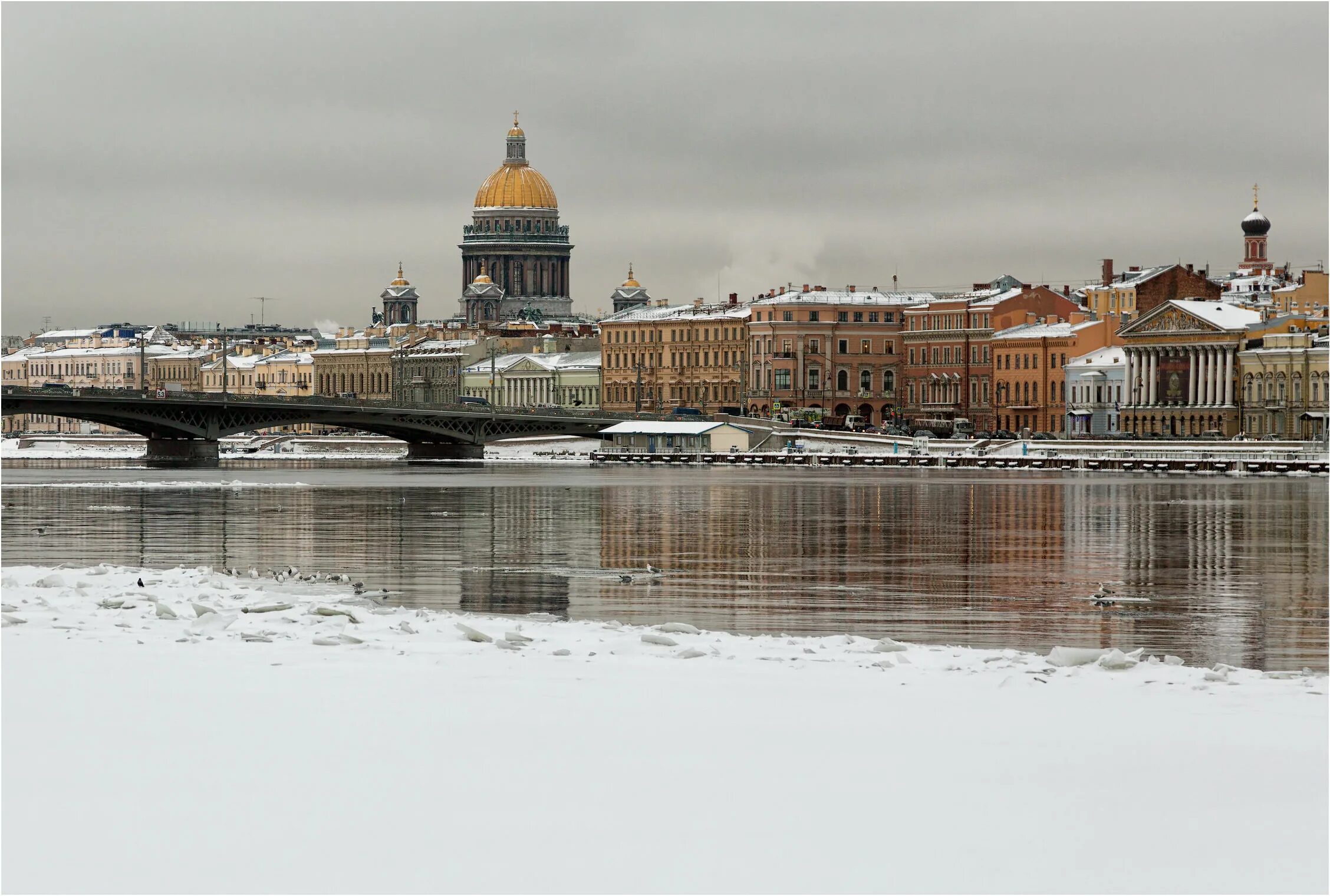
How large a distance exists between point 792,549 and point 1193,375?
73.6 meters

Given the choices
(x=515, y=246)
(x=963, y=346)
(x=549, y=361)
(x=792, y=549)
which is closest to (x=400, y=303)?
(x=515, y=246)

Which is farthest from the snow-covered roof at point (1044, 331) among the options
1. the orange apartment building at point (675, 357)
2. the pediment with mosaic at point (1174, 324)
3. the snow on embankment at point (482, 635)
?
the snow on embankment at point (482, 635)

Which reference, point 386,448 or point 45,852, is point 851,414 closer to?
point 386,448

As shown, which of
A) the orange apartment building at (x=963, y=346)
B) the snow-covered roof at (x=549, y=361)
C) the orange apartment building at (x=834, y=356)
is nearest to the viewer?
the orange apartment building at (x=963, y=346)

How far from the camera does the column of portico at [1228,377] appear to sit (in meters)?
100

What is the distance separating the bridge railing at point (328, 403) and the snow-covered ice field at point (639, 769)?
70.5 m

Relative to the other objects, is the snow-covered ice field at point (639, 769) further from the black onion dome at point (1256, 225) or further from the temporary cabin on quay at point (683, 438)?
the black onion dome at point (1256, 225)

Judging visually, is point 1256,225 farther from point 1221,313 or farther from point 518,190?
point 518,190

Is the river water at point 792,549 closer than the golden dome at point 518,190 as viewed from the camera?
Yes

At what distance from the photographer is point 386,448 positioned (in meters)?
115

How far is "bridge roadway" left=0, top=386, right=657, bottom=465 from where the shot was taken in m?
81.4

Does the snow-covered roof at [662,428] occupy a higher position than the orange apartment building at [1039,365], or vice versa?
the orange apartment building at [1039,365]

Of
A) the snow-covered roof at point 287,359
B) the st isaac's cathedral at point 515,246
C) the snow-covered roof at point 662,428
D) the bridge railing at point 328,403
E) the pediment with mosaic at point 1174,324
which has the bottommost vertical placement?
the snow-covered roof at point 662,428

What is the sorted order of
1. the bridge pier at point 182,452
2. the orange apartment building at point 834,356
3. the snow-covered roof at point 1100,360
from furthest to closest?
the orange apartment building at point 834,356 → the snow-covered roof at point 1100,360 → the bridge pier at point 182,452
